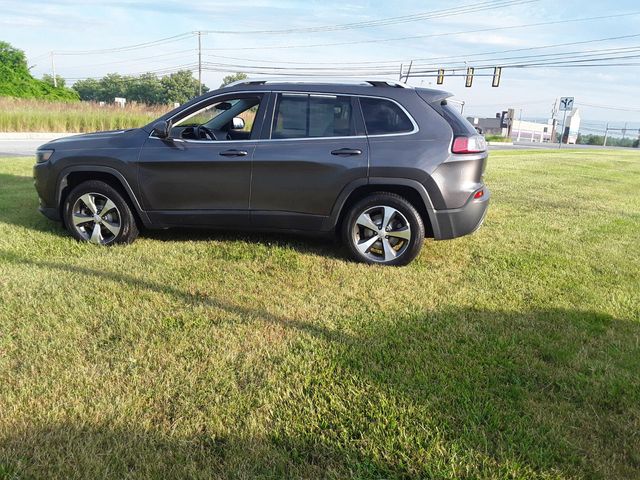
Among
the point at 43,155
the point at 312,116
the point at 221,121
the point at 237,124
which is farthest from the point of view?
the point at 237,124

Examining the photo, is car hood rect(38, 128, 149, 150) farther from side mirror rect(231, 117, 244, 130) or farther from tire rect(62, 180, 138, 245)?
side mirror rect(231, 117, 244, 130)

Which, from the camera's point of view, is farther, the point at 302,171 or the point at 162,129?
the point at 162,129

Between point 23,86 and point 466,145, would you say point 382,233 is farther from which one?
point 23,86

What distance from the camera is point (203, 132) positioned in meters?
5.17

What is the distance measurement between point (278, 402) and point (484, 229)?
4.45 metres

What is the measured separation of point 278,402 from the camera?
2.43 metres

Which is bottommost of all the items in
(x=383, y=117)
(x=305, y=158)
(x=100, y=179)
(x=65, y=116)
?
(x=100, y=179)

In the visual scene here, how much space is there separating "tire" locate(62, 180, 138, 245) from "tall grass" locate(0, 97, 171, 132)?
62.5 feet

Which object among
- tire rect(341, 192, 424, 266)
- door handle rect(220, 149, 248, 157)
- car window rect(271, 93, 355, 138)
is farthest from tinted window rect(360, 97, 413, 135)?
door handle rect(220, 149, 248, 157)

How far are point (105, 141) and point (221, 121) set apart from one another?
1.30 metres

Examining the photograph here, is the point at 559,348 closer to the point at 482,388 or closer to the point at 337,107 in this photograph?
the point at 482,388

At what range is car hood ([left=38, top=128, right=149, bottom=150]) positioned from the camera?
477 centimetres

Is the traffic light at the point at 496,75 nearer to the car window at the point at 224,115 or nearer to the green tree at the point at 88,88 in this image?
the car window at the point at 224,115

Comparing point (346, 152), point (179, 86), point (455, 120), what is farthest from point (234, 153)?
point (179, 86)
